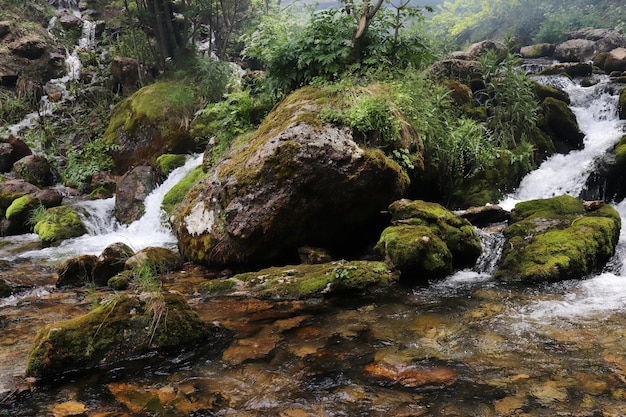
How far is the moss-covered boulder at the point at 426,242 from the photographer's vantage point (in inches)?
223

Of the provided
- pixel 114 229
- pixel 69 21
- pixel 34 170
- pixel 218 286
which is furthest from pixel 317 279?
pixel 69 21

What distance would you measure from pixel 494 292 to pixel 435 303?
0.86 metres

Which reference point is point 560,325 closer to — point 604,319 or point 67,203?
point 604,319

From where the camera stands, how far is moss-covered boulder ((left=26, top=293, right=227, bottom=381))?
3484 mm

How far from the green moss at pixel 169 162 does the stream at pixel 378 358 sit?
576 centimetres

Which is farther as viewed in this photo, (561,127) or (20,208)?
(561,127)

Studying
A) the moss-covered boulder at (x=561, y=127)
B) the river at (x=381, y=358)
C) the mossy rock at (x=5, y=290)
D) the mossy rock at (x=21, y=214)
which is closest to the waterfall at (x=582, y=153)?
the moss-covered boulder at (x=561, y=127)

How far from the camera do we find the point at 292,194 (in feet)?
20.1

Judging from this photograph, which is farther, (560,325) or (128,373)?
(560,325)

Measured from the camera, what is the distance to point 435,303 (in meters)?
4.93

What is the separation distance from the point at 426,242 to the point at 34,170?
1185cm

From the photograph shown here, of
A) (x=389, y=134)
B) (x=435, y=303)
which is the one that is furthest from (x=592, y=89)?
(x=435, y=303)

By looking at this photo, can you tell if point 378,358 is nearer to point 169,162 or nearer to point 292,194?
point 292,194

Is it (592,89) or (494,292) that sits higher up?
(592,89)
